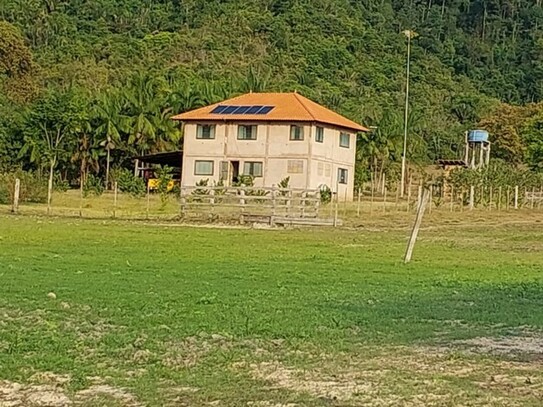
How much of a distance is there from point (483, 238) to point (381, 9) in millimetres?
103629

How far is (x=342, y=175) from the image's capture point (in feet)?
212

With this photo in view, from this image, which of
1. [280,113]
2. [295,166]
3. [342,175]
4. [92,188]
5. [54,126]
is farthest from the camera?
[54,126]

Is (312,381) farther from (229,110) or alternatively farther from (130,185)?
(229,110)

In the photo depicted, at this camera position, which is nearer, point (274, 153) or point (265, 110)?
point (274, 153)

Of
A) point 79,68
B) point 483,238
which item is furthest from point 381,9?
point 483,238

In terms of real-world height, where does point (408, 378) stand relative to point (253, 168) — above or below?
below

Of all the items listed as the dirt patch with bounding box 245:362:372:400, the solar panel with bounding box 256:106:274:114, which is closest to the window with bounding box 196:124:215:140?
the solar panel with bounding box 256:106:274:114

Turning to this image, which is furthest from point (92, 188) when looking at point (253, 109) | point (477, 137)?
point (477, 137)

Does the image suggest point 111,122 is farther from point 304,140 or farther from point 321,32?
point 321,32

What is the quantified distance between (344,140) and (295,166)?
5823 mm

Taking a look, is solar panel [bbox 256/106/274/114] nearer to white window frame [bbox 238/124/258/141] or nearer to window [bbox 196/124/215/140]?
white window frame [bbox 238/124/258/141]

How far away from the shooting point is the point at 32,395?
7703 millimetres

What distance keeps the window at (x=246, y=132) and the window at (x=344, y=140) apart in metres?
6.09

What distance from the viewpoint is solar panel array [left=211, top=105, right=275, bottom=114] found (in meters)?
60.9
